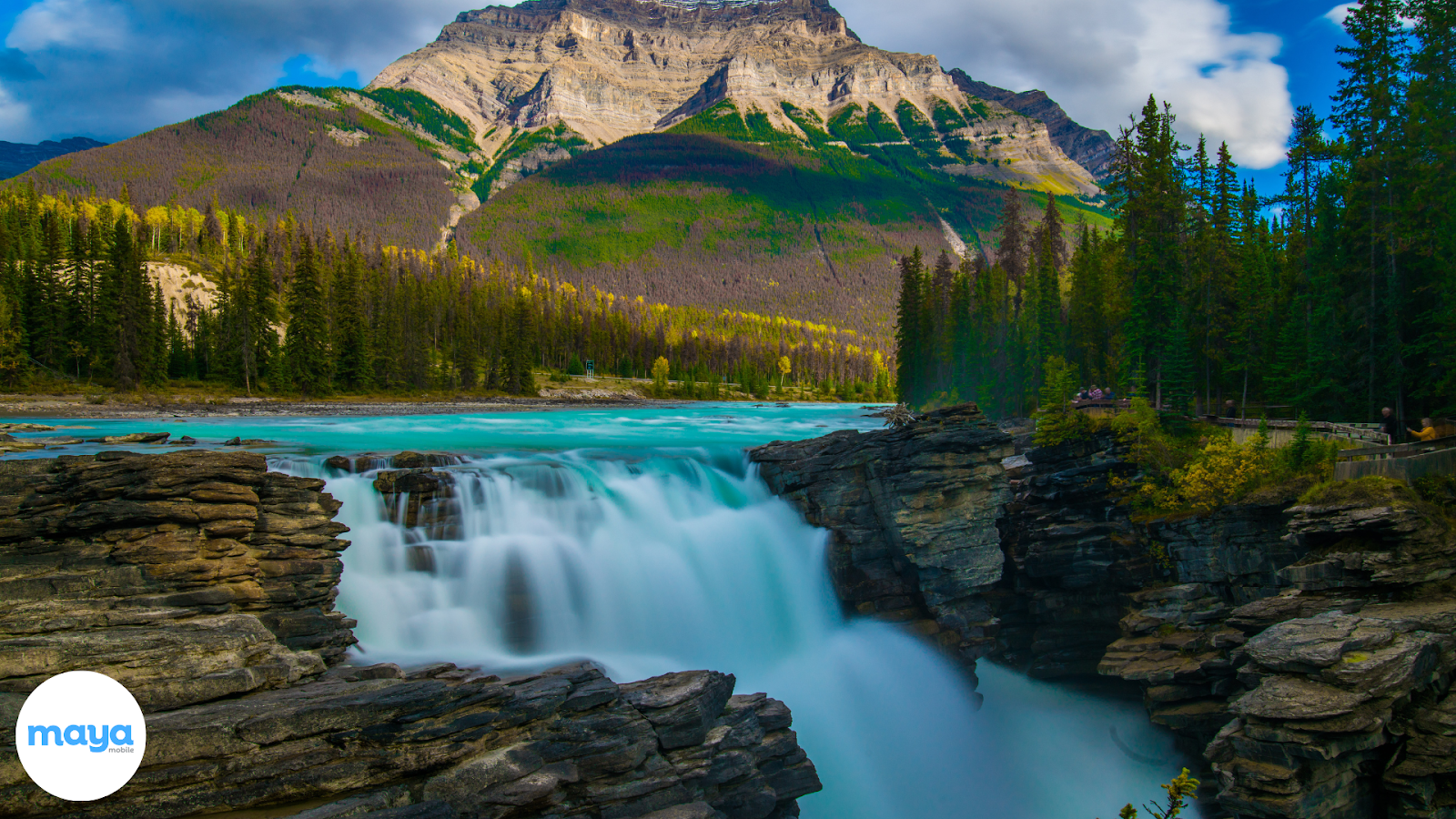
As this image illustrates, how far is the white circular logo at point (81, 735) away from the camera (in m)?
8.11

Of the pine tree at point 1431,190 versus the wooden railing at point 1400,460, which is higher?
the pine tree at point 1431,190

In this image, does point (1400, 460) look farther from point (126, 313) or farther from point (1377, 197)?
point (126, 313)

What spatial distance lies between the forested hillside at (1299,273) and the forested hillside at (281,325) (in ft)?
252

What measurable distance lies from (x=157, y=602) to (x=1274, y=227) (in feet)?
229

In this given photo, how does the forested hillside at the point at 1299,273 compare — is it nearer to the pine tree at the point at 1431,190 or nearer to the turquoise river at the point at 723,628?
the pine tree at the point at 1431,190

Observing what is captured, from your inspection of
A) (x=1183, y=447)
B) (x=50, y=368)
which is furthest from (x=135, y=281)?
(x=1183, y=447)

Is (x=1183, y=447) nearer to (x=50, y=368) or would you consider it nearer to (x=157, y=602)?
(x=157, y=602)

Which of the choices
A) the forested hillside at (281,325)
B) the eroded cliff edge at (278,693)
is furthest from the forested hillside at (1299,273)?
the forested hillside at (281,325)

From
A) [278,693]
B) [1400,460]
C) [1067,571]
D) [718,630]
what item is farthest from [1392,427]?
[278,693]

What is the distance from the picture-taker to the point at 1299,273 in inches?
1367

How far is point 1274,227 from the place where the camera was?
52.8 m

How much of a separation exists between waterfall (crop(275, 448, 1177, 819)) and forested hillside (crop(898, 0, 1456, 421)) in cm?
1628

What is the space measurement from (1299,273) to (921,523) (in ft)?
89.9

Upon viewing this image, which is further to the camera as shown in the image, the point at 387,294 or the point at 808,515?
the point at 387,294
